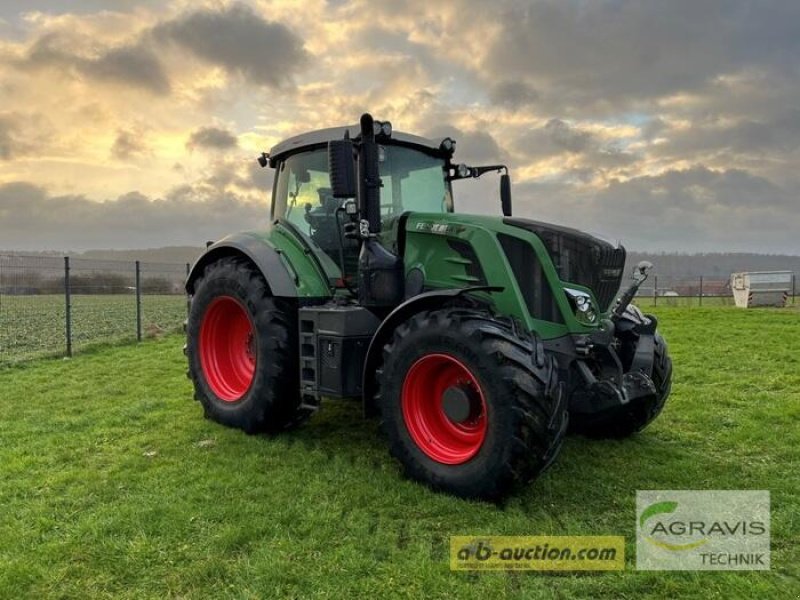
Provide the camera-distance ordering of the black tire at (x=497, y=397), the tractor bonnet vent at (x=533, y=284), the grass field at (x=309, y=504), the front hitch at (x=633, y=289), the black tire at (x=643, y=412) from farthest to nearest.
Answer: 1. the black tire at (x=643, y=412)
2. the front hitch at (x=633, y=289)
3. the tractor bonnet vent at (x=533, y=284)
4. the black tire at (x=497, y=397)
5. the grass field at (x=309, y=504)

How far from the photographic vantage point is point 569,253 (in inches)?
169

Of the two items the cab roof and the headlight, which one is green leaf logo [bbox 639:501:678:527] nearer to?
the headlight

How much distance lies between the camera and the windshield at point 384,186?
5.42m

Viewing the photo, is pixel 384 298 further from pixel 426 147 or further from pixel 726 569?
pixel 726 569

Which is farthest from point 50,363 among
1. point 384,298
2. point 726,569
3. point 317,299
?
point 726,569

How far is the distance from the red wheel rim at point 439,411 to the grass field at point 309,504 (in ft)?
1.02

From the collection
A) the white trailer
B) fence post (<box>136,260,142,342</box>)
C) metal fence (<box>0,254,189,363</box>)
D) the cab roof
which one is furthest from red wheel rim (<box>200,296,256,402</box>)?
the white trailer

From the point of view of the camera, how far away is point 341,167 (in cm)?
433

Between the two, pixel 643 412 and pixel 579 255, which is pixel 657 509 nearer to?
pixel 643 412

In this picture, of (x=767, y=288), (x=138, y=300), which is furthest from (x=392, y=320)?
(x=767, y=288)

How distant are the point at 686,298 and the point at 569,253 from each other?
1206 inches

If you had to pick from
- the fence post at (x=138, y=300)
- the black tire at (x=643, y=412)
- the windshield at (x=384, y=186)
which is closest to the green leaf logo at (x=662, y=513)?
the black tire at (x=643, y=412)

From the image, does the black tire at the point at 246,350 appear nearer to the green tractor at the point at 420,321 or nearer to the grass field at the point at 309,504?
the green tractor at the point at 420,321

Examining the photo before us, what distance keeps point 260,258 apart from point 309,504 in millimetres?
2323
